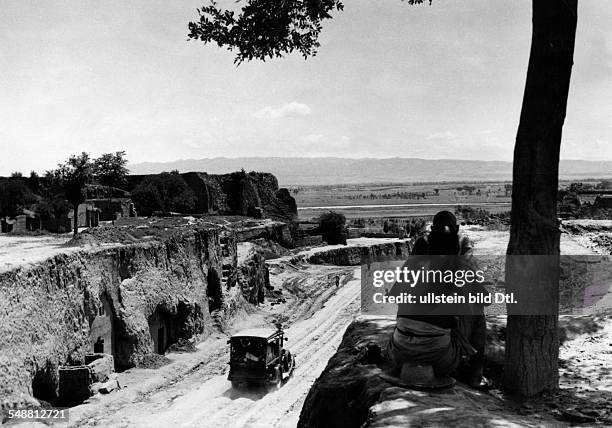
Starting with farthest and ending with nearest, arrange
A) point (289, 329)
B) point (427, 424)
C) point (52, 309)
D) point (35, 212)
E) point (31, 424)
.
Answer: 1. point (35, 212)
2. point (289, 329)
3. point (52, 309)
4. point (31, 424)
5. point (427, 424)

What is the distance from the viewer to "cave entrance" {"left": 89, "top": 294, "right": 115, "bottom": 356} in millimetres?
21703

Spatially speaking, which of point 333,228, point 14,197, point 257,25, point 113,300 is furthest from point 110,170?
point 257,25

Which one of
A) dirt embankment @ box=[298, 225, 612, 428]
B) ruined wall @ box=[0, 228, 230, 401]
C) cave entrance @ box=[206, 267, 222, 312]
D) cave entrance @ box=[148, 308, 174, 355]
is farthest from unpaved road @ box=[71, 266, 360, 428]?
dirt embankment @ box=[298, 225, 612, 428]

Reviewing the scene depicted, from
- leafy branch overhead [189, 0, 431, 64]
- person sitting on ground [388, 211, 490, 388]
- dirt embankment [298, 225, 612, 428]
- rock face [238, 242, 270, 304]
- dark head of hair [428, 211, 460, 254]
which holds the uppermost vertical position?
leafy branch overhead [189, 0, 431, 64]

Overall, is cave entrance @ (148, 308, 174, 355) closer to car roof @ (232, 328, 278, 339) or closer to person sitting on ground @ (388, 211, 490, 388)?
car roof @ (232, 328, 278, 339)

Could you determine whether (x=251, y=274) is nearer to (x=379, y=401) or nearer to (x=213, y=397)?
(x=213, y=397)

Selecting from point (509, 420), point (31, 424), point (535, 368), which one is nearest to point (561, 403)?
point (535, 368)

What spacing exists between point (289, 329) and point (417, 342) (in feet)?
85.3

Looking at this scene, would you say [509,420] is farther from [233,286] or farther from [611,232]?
[233,286]

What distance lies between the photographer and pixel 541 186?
24.4 ft

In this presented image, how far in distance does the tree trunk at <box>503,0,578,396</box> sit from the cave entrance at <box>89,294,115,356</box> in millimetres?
17296

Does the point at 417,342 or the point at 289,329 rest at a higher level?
the point at 417,342

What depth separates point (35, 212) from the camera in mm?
43719

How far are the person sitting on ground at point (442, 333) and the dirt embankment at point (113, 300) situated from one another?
42.0 ft
